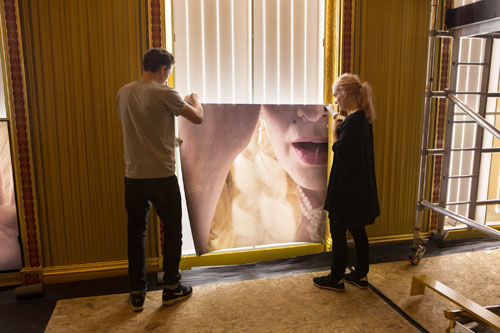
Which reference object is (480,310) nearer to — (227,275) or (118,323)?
(227,275)

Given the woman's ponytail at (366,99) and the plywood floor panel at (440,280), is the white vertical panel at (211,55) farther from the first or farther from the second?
the plywood floor panel at (440,280)

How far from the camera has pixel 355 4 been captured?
10.2 ft

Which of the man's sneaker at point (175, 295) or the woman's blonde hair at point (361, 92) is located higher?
the woman's blonde hair at point (361, 92)

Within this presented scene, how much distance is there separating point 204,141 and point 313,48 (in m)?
1.24

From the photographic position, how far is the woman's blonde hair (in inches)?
93.5

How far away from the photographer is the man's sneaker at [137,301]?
239cm

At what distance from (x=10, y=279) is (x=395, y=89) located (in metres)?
3.58

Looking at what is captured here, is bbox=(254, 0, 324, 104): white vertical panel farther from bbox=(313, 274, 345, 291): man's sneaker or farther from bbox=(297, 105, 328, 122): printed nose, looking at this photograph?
bbox=(313, 274, 345, 291): man's sneaker

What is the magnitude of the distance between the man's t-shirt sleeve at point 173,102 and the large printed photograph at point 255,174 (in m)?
0.60

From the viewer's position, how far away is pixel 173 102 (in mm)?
2209

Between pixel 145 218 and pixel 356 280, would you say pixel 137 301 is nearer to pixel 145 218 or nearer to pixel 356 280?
pixel 145 218

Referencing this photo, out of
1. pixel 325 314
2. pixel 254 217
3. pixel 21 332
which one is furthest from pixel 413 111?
pixel 21 332

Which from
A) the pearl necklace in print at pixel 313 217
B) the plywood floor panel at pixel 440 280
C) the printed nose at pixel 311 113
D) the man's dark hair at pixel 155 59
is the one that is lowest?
the plywood floor panel at pixel 440 280

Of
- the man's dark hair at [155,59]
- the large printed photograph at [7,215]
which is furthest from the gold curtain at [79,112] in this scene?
the man's dark hair at [155,59]
